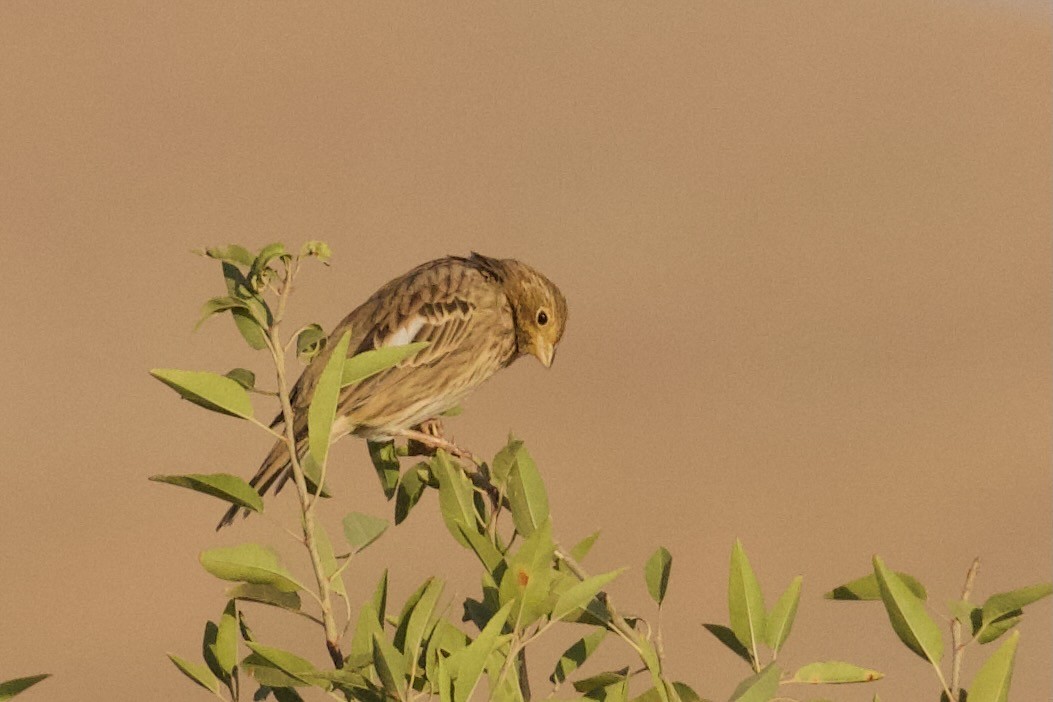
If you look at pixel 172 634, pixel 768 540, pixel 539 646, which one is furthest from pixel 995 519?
pixel 172 634

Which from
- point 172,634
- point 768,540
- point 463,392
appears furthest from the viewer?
point 768,540

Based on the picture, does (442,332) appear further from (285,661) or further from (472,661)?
(472,661)

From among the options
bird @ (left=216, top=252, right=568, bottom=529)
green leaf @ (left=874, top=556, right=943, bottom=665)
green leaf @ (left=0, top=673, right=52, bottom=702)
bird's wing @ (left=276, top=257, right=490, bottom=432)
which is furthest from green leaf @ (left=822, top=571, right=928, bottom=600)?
bird's wing @ (left=276, top=257, right=490, bottom=432)

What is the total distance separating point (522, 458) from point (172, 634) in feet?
42.2

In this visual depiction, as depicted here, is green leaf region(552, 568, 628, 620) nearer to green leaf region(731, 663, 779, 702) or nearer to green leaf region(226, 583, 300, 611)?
green leaf region(731, 663, 779, 702)

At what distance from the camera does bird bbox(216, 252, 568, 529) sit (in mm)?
5727

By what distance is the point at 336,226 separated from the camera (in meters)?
28.5

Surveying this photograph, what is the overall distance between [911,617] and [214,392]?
3.39ft

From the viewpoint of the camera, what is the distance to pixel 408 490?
129 inches

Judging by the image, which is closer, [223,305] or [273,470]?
[223,305]

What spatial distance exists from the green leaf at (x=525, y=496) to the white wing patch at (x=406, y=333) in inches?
124

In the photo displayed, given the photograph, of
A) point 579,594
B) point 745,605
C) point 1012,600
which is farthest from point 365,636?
point 1012,600

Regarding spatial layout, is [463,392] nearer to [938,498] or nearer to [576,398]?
[938,498]

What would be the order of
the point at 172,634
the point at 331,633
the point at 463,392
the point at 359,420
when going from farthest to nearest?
the point at 172,634, the point at 463,392, the point at 359,420, the point at 331,633
